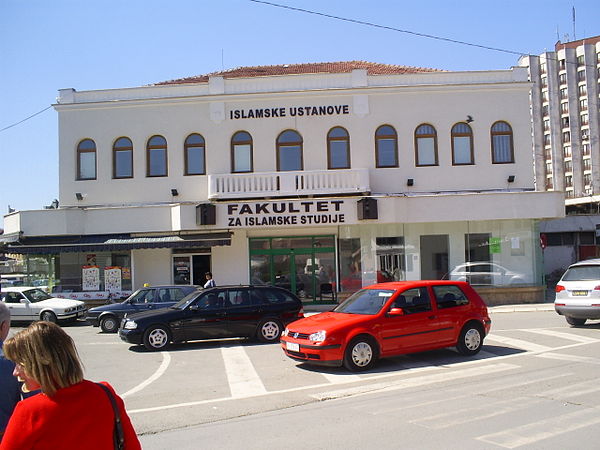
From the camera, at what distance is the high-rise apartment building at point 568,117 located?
66438mm

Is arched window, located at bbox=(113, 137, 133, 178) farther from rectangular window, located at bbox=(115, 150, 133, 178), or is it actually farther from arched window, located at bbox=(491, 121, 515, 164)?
arched window, located at bbox=(491, 121, 515, 164)

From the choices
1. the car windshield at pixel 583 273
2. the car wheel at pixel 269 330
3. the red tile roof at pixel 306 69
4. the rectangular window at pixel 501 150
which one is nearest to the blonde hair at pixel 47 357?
the car wheel at pixel 269 330

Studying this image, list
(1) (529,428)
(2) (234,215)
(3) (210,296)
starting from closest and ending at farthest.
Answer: (1) (529,428)
(3) (210,296)
(2) (234,215)

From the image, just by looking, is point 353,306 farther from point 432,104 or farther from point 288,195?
point 432,104

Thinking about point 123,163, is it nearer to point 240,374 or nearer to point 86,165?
point 86,165

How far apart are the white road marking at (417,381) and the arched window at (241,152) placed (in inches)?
600

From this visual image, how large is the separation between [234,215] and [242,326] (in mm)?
8625

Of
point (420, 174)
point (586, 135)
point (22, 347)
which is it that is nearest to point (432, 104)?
point (420, 174)

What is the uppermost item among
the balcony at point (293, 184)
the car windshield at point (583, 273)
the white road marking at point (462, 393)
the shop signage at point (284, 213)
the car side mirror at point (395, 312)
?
the balcony at point (293, 184)

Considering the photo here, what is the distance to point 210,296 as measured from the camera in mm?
14203

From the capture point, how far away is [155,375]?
437 inches

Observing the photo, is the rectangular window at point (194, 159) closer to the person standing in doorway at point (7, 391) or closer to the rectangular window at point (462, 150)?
the rectangular window at point (462, 150)

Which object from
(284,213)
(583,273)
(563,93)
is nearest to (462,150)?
(284,213)

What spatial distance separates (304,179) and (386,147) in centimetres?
380
